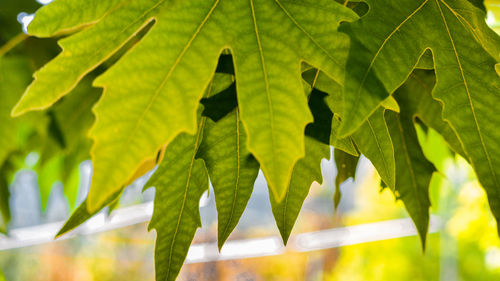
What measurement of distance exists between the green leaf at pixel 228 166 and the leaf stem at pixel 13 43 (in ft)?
2.68

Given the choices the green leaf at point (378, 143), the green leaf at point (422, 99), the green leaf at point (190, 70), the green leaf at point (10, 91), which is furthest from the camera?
the green leaf at point (10, 91)

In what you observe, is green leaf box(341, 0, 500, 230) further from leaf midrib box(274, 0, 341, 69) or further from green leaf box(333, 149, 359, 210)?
green leaf box(333, 149, 359, 210)

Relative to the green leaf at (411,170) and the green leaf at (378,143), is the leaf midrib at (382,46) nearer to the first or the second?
the green leaf at (378,143)

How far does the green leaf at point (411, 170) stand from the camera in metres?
0.76

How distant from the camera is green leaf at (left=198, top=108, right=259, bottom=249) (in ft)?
1.90

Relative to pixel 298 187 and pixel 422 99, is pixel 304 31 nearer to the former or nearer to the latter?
pixel 298 187

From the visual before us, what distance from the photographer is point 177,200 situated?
63 cm

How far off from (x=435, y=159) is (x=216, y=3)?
84 cm

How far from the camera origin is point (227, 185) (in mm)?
589

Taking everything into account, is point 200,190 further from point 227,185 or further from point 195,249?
point 195,249

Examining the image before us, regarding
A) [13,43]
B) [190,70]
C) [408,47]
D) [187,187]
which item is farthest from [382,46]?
[13,43]

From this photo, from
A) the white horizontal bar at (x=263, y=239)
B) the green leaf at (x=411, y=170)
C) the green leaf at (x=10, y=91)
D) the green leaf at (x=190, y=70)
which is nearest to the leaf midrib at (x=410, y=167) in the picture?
the green leaf at (x=411, y=170)

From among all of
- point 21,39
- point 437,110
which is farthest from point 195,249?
point 437,110

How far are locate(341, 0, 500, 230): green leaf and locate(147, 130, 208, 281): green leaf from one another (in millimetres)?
227
